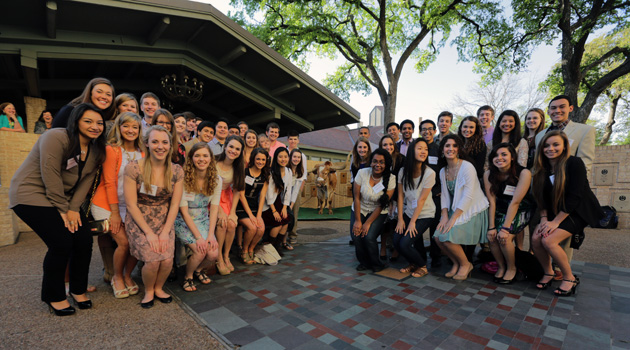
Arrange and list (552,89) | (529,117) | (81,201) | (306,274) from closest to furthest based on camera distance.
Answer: (81,201) → (306,274) → (529,117) → (552,89)

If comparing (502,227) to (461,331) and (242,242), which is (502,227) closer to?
(461,331)

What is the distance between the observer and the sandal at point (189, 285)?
310cm

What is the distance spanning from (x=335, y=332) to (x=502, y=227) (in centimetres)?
250

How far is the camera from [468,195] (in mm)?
3445

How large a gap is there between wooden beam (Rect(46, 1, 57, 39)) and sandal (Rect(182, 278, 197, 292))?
474 centimetres

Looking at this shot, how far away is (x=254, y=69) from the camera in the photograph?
7434mm

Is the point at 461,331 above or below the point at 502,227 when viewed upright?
below

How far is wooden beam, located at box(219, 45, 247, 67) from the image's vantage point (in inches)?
249

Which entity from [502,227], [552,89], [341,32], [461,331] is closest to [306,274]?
[461,331]

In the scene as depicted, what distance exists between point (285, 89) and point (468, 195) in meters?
6.10

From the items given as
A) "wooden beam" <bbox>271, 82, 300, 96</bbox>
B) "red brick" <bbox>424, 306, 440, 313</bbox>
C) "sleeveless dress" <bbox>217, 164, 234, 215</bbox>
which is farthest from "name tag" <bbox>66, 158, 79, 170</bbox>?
"wooden beam" <bbox>271, 82, 300, 96</bbox>

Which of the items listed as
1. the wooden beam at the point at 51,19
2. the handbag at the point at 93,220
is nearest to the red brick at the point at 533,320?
the handbag at the point at 93,220

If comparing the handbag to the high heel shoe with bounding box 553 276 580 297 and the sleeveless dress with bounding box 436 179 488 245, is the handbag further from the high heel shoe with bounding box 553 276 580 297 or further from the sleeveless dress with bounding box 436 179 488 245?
the high heel shoe with bounding box 553 276 580 297

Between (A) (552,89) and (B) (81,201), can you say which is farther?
(A) (552,89)
